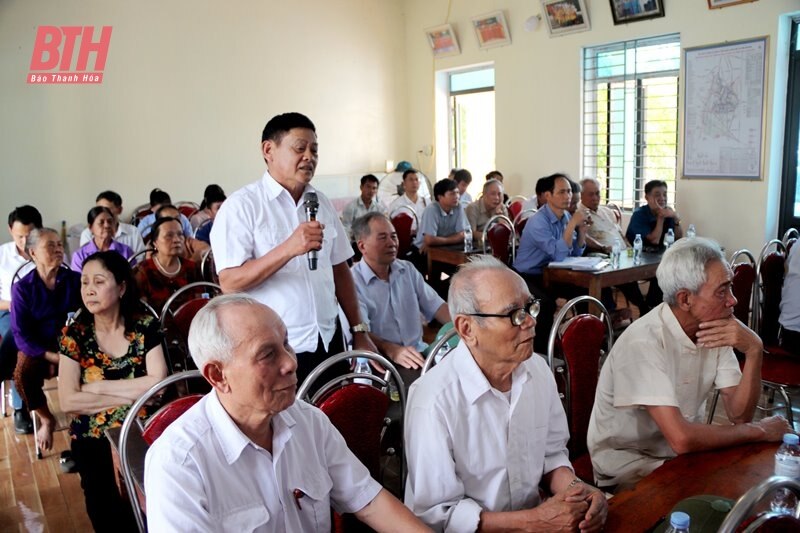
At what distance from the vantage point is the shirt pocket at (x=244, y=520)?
122 centimetres

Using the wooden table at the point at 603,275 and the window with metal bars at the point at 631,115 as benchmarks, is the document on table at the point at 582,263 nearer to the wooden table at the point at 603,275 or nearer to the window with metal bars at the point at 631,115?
the wooden table at the point at 603,275

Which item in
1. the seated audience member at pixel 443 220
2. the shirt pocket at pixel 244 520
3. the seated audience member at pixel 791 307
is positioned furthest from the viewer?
the seated audience member at pixel 443 220

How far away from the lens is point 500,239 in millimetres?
5320

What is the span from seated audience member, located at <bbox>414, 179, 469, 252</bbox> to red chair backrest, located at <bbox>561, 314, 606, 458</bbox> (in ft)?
11.7

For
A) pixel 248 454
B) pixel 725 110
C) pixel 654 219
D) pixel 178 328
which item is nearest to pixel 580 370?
pixel 248 454

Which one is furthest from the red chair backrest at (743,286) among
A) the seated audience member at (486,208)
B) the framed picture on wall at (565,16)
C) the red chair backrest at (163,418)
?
the framed picture on wall at (565,16)

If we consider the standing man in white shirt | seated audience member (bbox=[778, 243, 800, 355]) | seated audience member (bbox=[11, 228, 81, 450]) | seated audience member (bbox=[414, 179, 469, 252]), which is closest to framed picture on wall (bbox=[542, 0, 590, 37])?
seated audience member (bbox=[414, 179, 469, 252])

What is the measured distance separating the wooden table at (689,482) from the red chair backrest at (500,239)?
142 inches

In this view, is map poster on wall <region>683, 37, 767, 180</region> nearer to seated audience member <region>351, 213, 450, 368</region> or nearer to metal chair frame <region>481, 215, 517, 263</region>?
metal chair frame <region>481, 215, 517, 263</region>

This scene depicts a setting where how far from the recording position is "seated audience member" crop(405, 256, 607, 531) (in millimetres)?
1466

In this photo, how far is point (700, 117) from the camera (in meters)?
6.11

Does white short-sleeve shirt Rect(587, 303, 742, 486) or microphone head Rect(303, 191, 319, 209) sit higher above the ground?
microphone head Rect(303, 191, 319, 209)

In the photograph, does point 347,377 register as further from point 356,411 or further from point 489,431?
point 489,431

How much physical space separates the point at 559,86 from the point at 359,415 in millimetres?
6488
